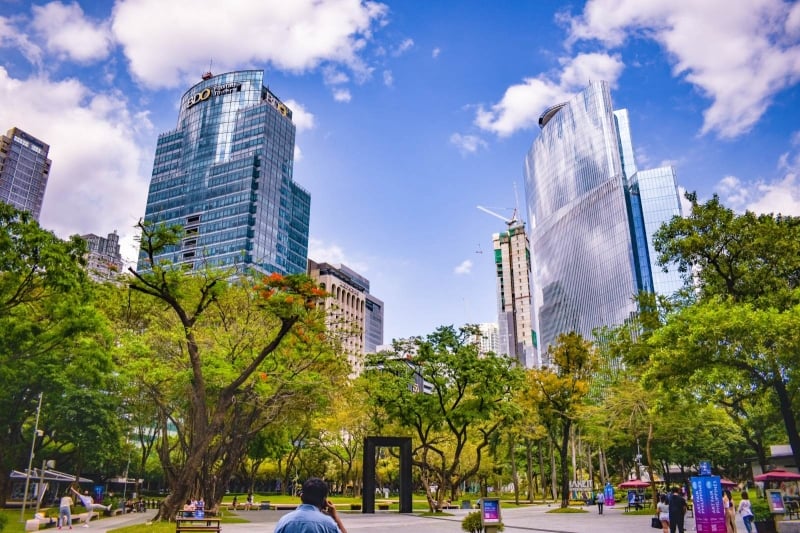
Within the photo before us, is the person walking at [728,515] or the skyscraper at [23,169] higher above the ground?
the skyscraper at [23,169]

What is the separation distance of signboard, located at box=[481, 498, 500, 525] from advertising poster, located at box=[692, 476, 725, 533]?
17.2 feet

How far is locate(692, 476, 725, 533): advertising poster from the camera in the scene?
1445cm

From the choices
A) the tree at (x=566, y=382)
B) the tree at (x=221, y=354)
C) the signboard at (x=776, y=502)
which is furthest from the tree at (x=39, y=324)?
the tree at (x=566, y=382)

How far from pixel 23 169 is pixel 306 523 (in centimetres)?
19651

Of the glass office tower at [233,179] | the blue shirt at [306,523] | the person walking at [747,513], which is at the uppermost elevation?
the glass office tower at [233,179]

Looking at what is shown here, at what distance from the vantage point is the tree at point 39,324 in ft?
59.8

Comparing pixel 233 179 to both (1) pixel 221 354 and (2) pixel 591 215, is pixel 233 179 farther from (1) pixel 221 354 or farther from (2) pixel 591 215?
(1) pixel 221 354

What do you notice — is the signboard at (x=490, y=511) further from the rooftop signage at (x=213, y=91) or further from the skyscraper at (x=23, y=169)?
the skyscraper at (x=23, y=169)

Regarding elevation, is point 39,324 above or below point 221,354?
above

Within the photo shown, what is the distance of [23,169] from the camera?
537ft

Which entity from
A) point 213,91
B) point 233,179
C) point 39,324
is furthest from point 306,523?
point 213,91

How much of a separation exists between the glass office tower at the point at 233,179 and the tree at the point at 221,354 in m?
80.1

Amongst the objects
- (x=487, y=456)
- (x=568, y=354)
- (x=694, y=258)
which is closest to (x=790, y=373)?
(x=694, y=258)

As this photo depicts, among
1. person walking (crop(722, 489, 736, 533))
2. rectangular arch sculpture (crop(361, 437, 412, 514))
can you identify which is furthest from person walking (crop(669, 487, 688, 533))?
rectangular arch sculpture (crop(361, 437, 412, 514))
